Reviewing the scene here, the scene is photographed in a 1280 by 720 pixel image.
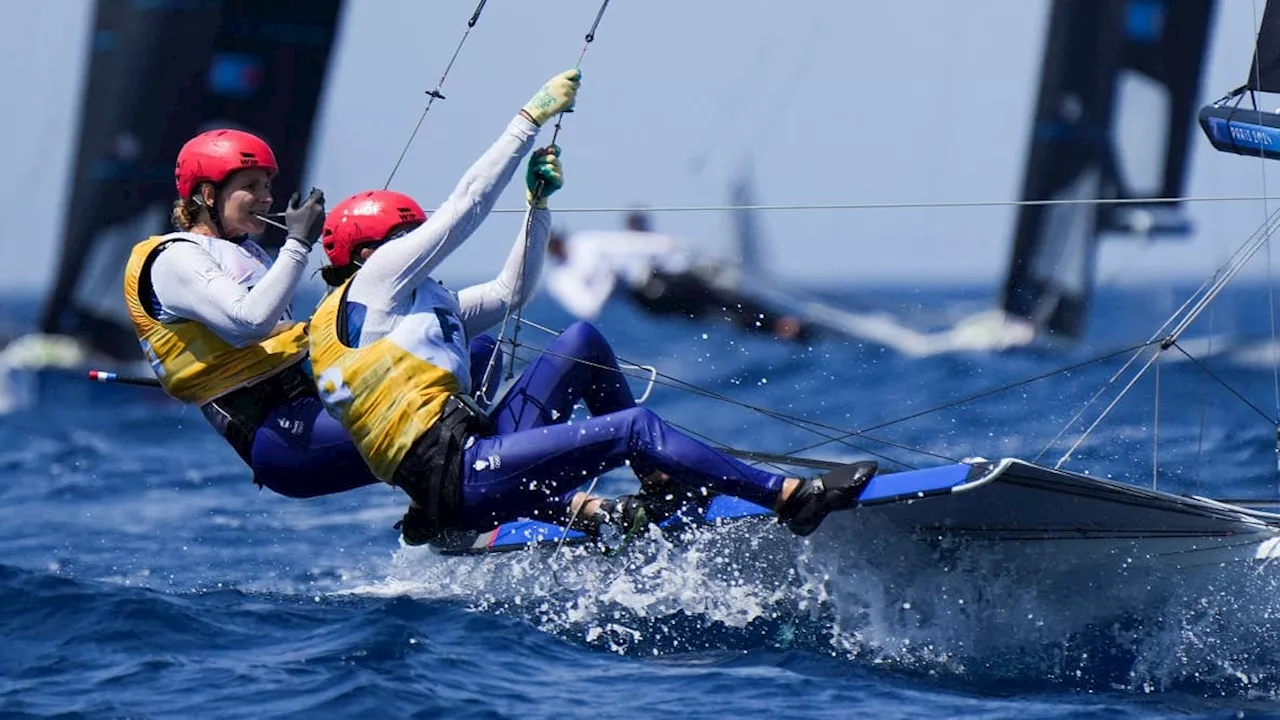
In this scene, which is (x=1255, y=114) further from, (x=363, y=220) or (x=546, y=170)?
(x=363, y=220)

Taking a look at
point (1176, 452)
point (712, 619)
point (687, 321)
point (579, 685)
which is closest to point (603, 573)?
point (712, 619)

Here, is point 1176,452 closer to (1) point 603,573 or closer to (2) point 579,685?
(1) point 603,573

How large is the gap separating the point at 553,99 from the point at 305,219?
660 mm

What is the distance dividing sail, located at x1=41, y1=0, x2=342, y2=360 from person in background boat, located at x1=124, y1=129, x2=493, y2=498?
36.1ft

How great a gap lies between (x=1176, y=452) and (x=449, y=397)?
14.8 feet

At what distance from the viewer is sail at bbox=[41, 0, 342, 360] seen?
15461 millimetres

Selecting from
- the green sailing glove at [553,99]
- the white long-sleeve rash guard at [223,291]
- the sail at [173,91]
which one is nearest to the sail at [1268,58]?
the green sailing glove at [553,99]

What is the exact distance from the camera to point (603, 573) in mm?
4801

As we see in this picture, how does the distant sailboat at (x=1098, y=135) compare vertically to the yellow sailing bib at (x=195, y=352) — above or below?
above

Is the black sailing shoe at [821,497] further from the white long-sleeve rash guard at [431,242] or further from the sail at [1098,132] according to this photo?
the sail at [1098,132]

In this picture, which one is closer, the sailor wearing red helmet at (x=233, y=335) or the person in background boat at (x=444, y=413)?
the person in background boat at (x=444, y=413)

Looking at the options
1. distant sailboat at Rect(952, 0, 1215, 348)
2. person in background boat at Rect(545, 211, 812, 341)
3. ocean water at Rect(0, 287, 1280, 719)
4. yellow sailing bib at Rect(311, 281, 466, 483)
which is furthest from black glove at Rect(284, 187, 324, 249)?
person in background boat at Rect(545, 211, 812, 341)

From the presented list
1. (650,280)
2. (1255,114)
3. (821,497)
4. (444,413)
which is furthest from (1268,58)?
(650,280)

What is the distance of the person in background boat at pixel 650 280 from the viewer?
885 inches
